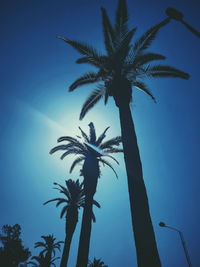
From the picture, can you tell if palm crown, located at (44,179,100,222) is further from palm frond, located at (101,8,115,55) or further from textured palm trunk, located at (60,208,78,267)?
palm frond, located at (101,8,115,55)

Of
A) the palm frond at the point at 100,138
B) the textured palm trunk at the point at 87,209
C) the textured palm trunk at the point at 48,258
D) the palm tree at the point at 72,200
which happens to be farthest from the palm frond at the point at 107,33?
the textured palm trunk at the point at 48,258

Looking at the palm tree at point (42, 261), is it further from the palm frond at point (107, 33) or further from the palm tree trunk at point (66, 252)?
the palm frond at point (107, 33)

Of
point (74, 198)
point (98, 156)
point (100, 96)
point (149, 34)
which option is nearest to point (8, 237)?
point (74, 198)

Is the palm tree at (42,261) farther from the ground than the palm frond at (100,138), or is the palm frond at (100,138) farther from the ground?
the palm frond at (100,138)

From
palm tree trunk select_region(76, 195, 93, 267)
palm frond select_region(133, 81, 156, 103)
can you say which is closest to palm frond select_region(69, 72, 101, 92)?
palm frond select_region(133, 81, 156, 103)

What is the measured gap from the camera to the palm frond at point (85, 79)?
39.1 ft

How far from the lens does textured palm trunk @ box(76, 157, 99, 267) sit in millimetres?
11644

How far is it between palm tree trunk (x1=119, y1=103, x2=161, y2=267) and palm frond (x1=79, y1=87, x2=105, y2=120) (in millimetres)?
5492

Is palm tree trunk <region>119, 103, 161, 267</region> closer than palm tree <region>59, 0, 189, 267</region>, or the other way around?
palm tree trunk <region>119, 103, 161, 267</region>

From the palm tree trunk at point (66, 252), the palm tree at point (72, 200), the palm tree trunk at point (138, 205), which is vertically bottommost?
the palm tree trunk at point (138, 205)

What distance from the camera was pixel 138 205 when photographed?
17.5 ft

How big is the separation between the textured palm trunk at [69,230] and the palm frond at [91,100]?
12277mm

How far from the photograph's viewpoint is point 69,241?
18312 millimetres

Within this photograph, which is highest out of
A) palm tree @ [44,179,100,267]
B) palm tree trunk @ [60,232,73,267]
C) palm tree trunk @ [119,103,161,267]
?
palm tree @ [44,179,100,267]
